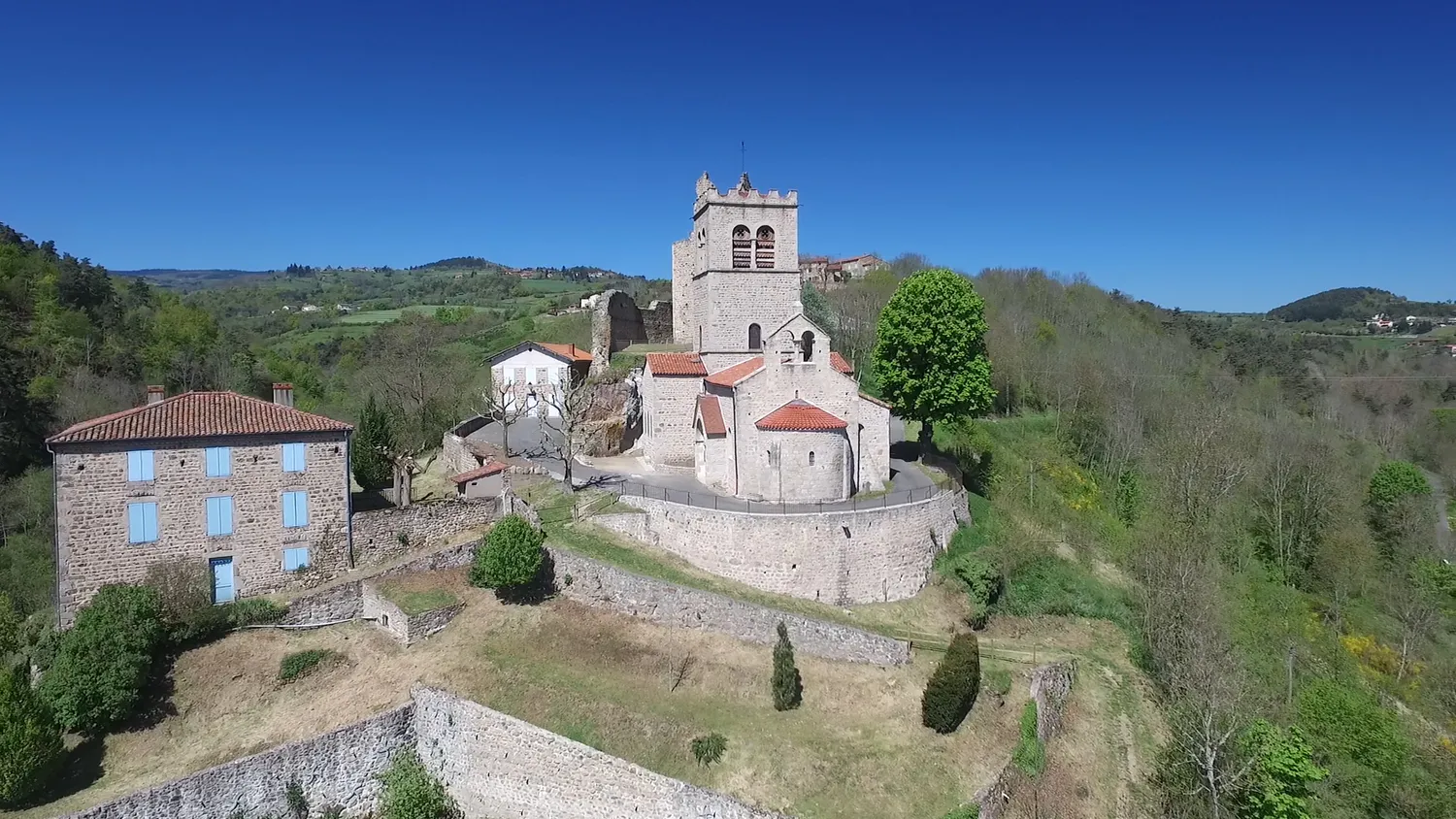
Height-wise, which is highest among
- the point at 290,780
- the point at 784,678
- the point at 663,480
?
the point at 663,480

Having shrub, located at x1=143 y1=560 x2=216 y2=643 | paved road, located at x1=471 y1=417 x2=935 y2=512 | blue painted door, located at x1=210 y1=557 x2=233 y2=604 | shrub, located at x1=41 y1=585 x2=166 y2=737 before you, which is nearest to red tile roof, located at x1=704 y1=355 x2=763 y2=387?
paved road, located at x1=471 y1=417 x2=935 y2=512

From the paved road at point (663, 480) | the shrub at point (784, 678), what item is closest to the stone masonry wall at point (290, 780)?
the shrub at point (784, 678)

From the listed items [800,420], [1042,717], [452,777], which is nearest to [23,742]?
[452,777]

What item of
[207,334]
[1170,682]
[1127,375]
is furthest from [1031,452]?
[207,334]

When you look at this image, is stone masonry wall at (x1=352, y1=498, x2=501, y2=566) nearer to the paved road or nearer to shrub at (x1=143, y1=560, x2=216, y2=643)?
the paved road

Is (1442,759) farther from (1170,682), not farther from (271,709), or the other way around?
(271,709)

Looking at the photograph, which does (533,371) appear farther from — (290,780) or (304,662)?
(290,780)
